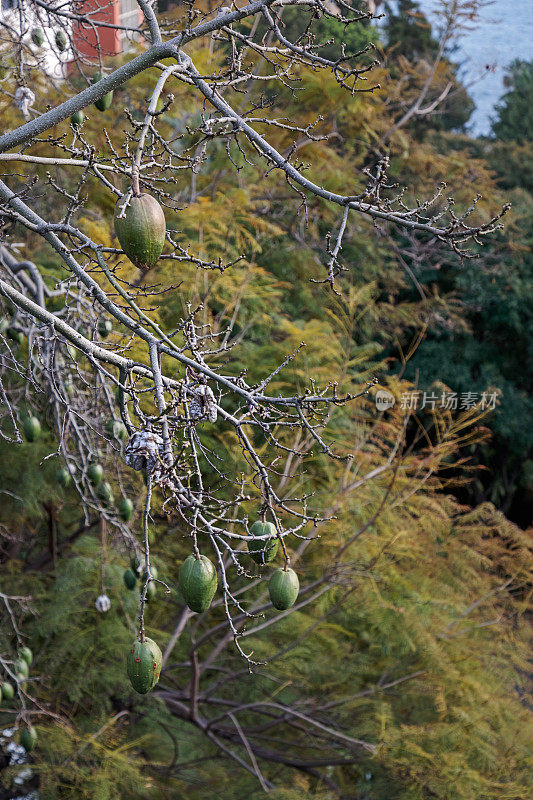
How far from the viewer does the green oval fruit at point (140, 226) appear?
1.27 metres

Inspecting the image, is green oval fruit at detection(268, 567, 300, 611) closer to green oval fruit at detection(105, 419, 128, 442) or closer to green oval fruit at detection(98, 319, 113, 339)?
green oval fruit at detection(105, 419, 128, 442)

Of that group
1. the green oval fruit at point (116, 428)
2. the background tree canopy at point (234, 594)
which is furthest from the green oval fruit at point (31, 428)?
the green oval fruit at point (116, 428)

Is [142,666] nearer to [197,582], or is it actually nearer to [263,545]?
[197,582]

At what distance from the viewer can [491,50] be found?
28.6 ft

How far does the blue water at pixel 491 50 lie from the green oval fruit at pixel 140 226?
733cm

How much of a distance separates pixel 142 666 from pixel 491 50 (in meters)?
9.16

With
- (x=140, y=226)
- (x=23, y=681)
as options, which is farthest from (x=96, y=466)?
(x=140, y=226)

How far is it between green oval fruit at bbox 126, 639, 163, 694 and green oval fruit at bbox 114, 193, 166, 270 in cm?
71

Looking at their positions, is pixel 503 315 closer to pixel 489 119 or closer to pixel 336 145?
pixel 336 145

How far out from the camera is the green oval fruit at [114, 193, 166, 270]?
1274 millimetres

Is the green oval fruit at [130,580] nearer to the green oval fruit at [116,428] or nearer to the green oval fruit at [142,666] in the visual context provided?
the green oval fruit at [116,428]

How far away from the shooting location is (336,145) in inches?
310

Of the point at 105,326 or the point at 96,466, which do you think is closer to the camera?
the point at 96,466

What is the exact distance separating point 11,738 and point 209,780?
979 mm
